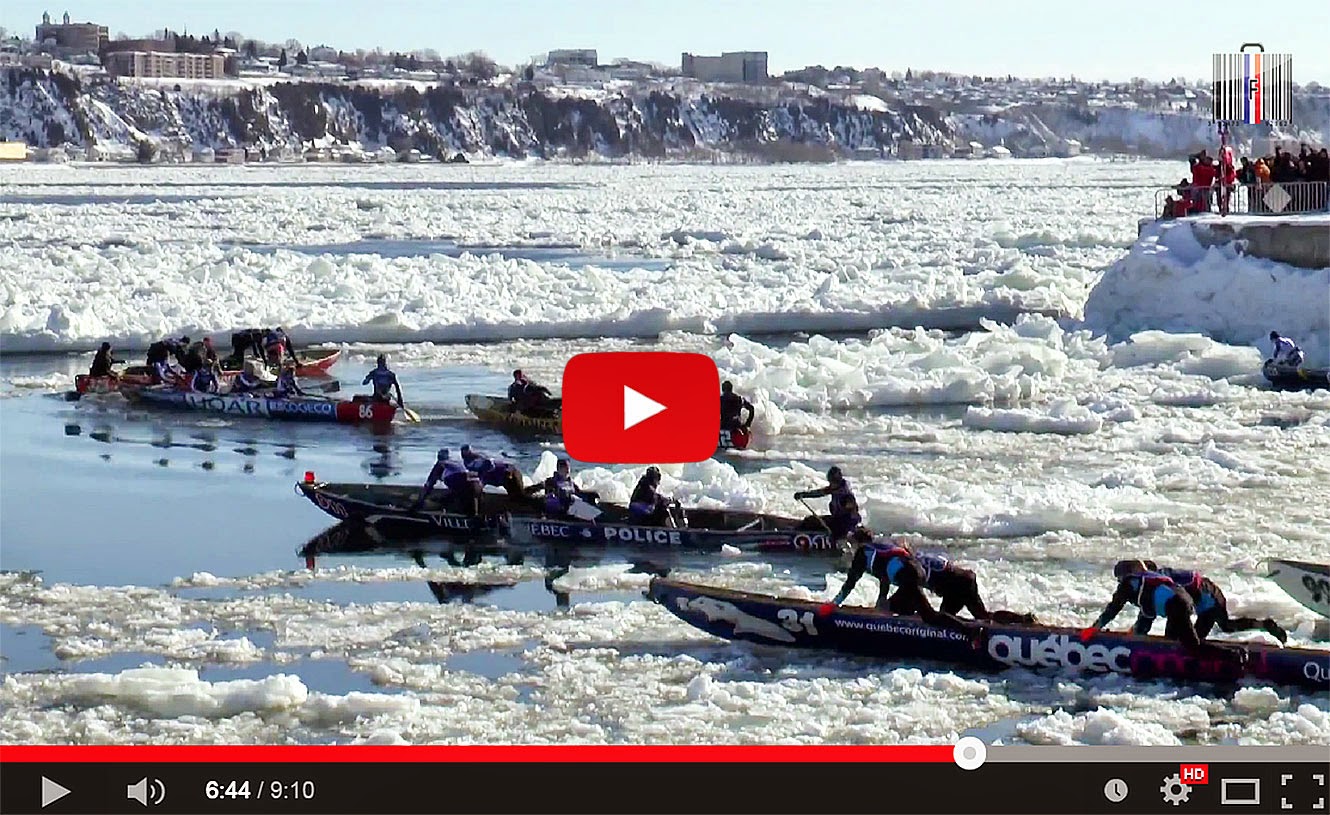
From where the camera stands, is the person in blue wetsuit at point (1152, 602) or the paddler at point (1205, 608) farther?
the paddler at point (1205, 608)

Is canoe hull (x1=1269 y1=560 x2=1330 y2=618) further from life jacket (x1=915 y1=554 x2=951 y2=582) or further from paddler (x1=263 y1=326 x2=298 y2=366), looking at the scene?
paddler (x1=263 y1=326 x2=298 y2=366)

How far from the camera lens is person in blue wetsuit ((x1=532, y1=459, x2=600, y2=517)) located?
18.1m

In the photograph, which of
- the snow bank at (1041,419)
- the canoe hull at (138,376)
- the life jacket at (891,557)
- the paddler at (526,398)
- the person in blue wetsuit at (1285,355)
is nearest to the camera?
the life jacket at (891,557)

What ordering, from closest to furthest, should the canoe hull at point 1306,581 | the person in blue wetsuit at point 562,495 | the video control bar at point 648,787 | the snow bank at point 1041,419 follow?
1. the video control bar at point 648,787
2. the canoe hull at point 1306,581
3. the person in blue wetsuit at point 562,495
4. the snow bank at point 1041,419

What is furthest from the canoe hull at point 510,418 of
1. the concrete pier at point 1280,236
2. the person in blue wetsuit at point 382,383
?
the concrete pier at point 1280,236

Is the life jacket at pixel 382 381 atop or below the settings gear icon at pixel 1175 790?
below

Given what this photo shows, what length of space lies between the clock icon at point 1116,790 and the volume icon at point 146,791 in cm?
291

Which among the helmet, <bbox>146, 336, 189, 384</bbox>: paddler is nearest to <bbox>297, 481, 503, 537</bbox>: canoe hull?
the helmet

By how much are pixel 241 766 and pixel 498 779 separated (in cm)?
81

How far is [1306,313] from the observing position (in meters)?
31.9

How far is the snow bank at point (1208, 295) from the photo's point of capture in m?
31.8

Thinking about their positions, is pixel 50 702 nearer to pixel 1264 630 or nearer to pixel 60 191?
pixel 1264 630

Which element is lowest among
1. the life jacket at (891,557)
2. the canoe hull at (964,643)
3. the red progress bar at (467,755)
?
the canoe hull at (964,643)

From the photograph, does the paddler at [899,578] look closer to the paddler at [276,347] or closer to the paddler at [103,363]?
the paddler at [103,363]
